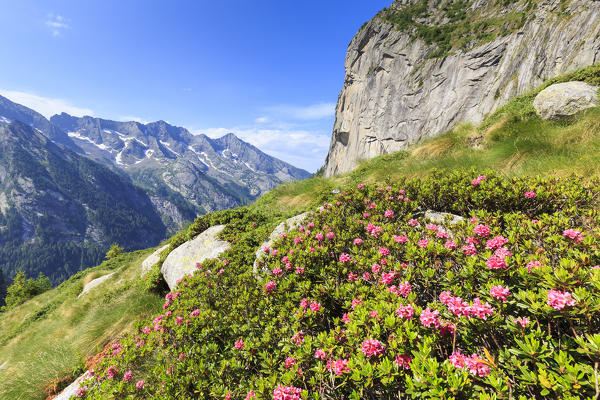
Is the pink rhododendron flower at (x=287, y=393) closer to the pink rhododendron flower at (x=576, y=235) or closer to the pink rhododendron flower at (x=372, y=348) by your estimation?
the pink rhododendron flower at (x=372, y=348)

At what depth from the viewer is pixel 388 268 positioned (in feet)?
9.83

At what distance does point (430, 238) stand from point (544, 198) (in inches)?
88.9

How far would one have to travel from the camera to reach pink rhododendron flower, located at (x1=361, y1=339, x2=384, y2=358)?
→ 1.93 m

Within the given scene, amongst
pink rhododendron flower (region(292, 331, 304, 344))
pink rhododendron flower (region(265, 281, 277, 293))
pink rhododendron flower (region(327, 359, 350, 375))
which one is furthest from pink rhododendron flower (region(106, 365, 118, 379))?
pink rhododendron flower (region(327, 359, 350, 375))

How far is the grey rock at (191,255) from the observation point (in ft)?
24.2

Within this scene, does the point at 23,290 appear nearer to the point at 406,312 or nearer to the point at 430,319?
the point at 406,312

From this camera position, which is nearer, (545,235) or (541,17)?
(545,235)

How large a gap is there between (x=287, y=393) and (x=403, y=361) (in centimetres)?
101

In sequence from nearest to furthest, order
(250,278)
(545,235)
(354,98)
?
(545,235) < (250,278) < (354,98)

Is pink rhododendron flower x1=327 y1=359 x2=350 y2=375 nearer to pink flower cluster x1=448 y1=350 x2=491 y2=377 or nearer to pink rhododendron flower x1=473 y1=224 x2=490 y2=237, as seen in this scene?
pink flower cluster x1=448 y1=350 x2=491 y2=377

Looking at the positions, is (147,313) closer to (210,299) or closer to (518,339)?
(210,299)

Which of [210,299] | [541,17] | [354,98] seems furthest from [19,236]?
[541,17]

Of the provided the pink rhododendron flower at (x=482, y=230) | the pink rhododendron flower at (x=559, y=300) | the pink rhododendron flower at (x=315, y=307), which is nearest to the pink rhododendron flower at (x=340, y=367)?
the pink rhododendron flower at (x=315, y=307)

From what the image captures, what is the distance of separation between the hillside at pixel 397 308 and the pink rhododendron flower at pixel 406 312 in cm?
5
